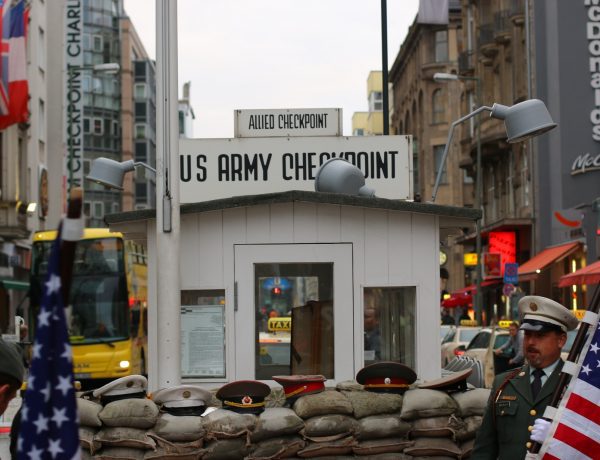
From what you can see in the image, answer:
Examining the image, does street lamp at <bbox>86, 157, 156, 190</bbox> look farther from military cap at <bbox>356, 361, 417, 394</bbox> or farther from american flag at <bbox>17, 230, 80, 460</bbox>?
american flag at <bbox>17, 230, 80, 460</bbox>

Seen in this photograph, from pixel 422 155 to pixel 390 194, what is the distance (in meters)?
78.7

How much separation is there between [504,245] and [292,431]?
45832 millimetres

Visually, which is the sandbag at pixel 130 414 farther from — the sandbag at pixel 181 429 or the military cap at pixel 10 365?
the military cap at pixel 10 365

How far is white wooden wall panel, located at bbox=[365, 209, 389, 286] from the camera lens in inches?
492

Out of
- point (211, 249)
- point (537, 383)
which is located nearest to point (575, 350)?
point (537, 383)

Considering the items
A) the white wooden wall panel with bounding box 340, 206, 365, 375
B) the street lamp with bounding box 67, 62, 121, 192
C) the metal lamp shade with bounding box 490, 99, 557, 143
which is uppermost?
the street lamp with bounding box 67, 62, 121, 192

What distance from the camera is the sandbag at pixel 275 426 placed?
32.9 feet

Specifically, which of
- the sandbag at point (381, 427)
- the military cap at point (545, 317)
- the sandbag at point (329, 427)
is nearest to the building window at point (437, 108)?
the sandbag at point (381, 427)

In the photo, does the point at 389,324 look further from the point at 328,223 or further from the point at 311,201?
the point at 311,201

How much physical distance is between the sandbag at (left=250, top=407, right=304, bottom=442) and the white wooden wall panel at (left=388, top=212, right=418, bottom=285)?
8.95ft

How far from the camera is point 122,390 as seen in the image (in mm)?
10414

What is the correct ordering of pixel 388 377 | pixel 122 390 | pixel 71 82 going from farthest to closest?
pixel 71 82, pixel 388 377, pixel 122 390

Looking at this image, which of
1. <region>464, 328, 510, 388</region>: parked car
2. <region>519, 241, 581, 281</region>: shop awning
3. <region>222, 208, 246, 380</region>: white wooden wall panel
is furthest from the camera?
<region>519, 241, 581, 281</region>: shop awning

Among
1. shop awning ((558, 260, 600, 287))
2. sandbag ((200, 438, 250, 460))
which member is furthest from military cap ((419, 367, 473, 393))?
shop awning ((558, 260, 600, 287))
